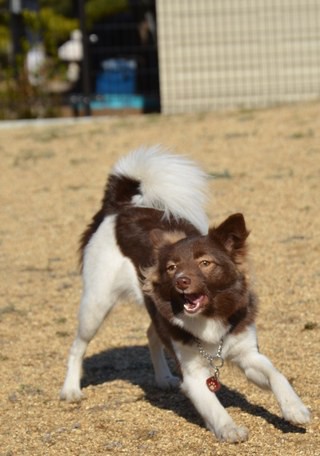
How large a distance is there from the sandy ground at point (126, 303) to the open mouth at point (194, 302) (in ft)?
1.89

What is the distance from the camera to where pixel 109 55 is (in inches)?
707

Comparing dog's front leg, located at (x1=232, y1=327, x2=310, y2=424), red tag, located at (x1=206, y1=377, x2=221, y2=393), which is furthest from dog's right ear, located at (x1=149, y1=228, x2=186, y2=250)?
red tag, located at (x1=206, y1=377, x2=221, y2=393)

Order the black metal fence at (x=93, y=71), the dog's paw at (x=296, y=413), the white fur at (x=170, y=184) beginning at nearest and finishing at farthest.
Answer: the dog's paw at (x=296, y=413) → the white fur at (x=170, y=184) → the black metal fence at (x=93, y=71)

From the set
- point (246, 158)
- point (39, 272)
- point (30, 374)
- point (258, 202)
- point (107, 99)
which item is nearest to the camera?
point (30, 374)

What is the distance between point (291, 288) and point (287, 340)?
3.61ft

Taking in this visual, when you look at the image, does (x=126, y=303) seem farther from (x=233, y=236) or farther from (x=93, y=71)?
(x=93, y=71)

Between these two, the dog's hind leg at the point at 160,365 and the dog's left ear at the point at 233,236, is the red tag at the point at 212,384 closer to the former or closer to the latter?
the dog's left ear at the point at 233,236

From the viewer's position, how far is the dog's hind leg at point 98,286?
5.66 metres

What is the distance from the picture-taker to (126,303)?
630 cm

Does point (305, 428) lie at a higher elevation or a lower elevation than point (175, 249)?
lower

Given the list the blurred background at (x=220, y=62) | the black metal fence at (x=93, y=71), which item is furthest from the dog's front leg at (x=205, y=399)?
the black metal fence at (x=93, y=71)

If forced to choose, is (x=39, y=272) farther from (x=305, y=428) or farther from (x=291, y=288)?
(x=305, y=428)

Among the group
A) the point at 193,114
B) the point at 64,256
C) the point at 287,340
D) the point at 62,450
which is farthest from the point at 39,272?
the point at 193,114

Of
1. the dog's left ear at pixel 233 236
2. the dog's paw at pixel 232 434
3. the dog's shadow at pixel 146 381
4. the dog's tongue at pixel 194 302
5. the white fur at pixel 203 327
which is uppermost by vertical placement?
the dog's left ear at pixel 233 236
